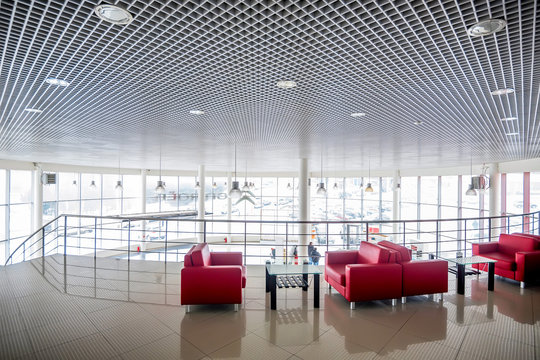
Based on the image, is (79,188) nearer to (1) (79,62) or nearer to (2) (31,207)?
(2) (31,207)

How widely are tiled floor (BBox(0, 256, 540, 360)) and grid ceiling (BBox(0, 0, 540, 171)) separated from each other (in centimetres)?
252

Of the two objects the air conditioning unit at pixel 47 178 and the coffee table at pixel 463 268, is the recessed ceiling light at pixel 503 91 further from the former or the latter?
the air conditioning unit at pixel 47 178

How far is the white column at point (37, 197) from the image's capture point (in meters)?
10.4

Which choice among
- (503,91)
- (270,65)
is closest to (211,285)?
(270,65)

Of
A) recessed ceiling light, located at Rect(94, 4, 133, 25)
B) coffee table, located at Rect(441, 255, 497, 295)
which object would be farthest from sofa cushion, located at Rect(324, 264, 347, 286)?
recessed ceiling light, located at Rect(94, 4, 133, 25)

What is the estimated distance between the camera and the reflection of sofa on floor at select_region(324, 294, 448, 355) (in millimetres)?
2832

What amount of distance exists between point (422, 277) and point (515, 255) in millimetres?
2198

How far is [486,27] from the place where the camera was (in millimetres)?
1667

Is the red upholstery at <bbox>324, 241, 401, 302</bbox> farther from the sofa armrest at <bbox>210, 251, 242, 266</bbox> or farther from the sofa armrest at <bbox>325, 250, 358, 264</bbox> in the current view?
the sofa armrest at <bbox>210, 251, 242, 266</bbox>

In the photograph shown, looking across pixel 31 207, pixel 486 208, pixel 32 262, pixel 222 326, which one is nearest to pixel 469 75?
pixel 222 326

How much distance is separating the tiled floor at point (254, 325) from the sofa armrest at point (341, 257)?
452mm

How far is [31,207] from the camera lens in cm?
1058

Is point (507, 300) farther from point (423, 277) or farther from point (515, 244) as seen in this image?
point (515, 244)

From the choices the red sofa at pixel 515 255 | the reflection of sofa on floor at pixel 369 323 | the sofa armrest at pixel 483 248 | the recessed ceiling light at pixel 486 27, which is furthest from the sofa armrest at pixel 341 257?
the recessed ceiling light at pixel 486 27
